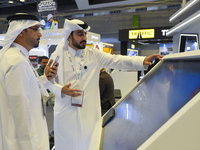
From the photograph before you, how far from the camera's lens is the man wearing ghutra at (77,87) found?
198 cm

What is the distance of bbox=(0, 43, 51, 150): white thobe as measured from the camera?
4.04 ft

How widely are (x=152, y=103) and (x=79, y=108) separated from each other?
119 centimetres

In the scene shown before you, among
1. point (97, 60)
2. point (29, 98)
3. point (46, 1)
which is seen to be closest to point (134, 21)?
point (46, 1)

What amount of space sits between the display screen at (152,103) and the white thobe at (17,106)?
1.91ft

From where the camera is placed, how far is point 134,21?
40.1 feet

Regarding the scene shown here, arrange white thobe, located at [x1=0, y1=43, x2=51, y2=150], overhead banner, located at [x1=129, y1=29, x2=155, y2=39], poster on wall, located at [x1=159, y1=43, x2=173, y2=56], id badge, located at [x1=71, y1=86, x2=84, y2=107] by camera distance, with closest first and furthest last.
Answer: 1. white thobe, located at [x1=0, y1=43, x2=51, y2=150]
2. id badge, located at [x1=71, y1=86, x2=84, y2=107]
3. overhead banner, located at [x1=129, y1=29, x2=155, y2=39]
4. poster on wall, located at [x1=159, y1=43, x2=173, y2=56]

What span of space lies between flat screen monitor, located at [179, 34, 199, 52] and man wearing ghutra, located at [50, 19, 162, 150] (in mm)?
1548

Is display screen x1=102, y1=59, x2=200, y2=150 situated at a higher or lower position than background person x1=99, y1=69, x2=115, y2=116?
higher

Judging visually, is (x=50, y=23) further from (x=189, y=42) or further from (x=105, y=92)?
(x=189, y=42)

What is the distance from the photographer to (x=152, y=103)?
95cm

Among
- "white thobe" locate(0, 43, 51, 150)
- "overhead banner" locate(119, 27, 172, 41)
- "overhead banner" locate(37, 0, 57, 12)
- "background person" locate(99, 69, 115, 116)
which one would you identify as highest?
"overhead banner" locate(37, 0, 57, 12)

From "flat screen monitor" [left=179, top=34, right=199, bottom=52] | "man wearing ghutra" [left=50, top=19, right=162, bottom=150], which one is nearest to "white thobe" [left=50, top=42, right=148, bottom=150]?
"man wearing ghutra" [left=50, top=19, right=162, bottom=150]

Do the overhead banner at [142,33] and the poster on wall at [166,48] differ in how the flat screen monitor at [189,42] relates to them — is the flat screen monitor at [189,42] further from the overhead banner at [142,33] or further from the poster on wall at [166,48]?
the poster on wall at [166,48]

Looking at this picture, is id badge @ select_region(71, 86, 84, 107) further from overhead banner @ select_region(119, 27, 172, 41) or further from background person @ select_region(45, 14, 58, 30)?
overhead banner @ select_region(119, 27, 172, 41)
